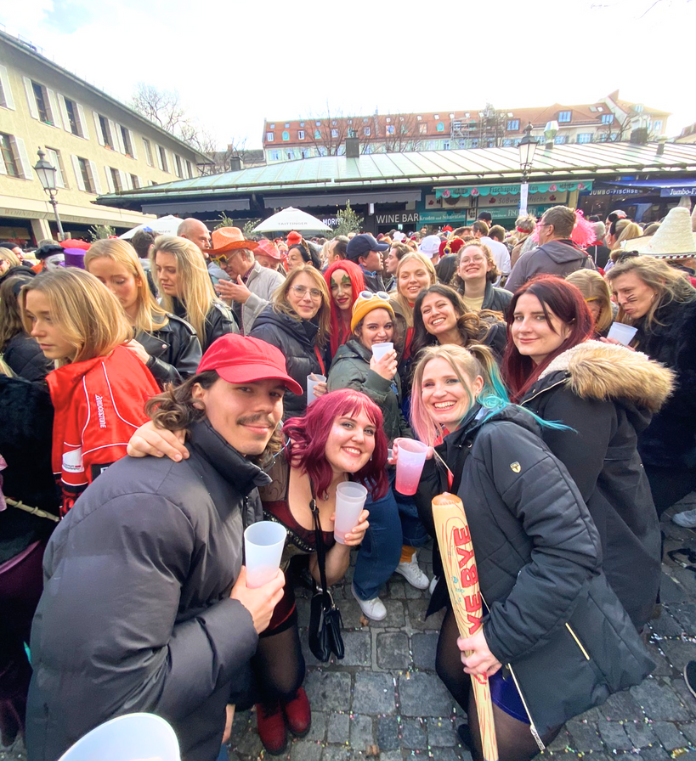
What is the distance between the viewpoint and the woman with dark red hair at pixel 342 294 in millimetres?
3619

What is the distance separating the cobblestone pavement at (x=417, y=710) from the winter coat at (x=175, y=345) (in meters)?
2.14

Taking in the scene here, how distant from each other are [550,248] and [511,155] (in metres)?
20.1

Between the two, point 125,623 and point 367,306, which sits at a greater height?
point 367,306

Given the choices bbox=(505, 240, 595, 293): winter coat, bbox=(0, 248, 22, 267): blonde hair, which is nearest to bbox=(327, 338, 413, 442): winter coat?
bbox=(505, 240, 595, 293): winter coat

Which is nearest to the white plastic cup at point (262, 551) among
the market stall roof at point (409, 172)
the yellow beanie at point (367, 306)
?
the yellow beanie at point (367, 306)

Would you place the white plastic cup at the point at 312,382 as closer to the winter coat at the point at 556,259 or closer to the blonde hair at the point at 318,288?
the blonde hair at the point at 318,288

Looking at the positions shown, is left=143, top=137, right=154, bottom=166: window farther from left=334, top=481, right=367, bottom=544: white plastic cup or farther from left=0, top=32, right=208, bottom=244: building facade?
left=334, top=481, right=367, bottom=544: white plastic cup

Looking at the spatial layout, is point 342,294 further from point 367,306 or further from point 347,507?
point 347,507

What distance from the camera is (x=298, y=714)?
2.03 m

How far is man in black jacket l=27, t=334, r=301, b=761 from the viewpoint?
106 cm

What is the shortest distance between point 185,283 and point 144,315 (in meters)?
0.72

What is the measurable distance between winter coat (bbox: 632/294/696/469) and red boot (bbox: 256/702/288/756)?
2.90 meters

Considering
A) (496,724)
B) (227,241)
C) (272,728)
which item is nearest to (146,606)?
(272,728)

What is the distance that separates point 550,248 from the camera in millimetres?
4086
